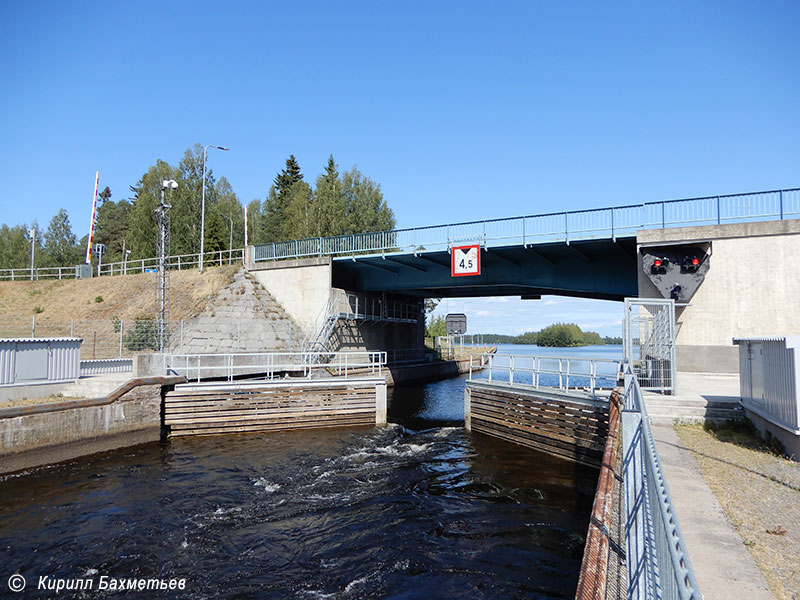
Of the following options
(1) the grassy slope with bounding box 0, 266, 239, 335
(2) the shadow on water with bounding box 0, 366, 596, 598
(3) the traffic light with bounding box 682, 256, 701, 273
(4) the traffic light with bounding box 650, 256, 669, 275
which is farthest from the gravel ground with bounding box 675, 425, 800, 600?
(1) the grassy slope with bounding box 0, 266, 239, 335

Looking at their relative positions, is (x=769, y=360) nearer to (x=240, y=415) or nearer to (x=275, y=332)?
(x=240, y=415)

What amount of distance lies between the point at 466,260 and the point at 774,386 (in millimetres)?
17851

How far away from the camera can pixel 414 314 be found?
137 feet

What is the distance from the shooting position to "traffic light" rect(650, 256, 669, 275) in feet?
68.9

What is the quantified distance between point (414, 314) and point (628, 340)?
26.7 meters

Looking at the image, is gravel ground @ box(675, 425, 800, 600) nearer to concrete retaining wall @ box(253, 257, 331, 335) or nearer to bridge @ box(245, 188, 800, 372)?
bridge @ box(245, 188, 800, 372)

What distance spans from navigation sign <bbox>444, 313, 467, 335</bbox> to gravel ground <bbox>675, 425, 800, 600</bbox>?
24953 millimetres

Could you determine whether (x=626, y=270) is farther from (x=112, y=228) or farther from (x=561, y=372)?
(x=112, y=228)

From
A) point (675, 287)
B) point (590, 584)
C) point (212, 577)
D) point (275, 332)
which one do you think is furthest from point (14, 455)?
point (675, 287)

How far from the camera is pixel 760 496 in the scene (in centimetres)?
685

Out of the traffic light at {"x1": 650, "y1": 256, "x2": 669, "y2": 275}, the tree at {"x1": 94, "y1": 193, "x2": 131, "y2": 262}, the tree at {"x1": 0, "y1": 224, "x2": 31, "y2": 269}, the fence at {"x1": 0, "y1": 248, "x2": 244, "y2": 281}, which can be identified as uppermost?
the tree at {"x1": 94, "y1": 193, "x2": 131, "y2": 262}

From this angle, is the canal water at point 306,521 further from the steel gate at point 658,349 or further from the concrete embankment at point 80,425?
the steel gate at point 658,349

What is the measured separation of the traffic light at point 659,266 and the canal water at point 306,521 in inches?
409

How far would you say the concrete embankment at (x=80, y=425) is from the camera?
13305mm
